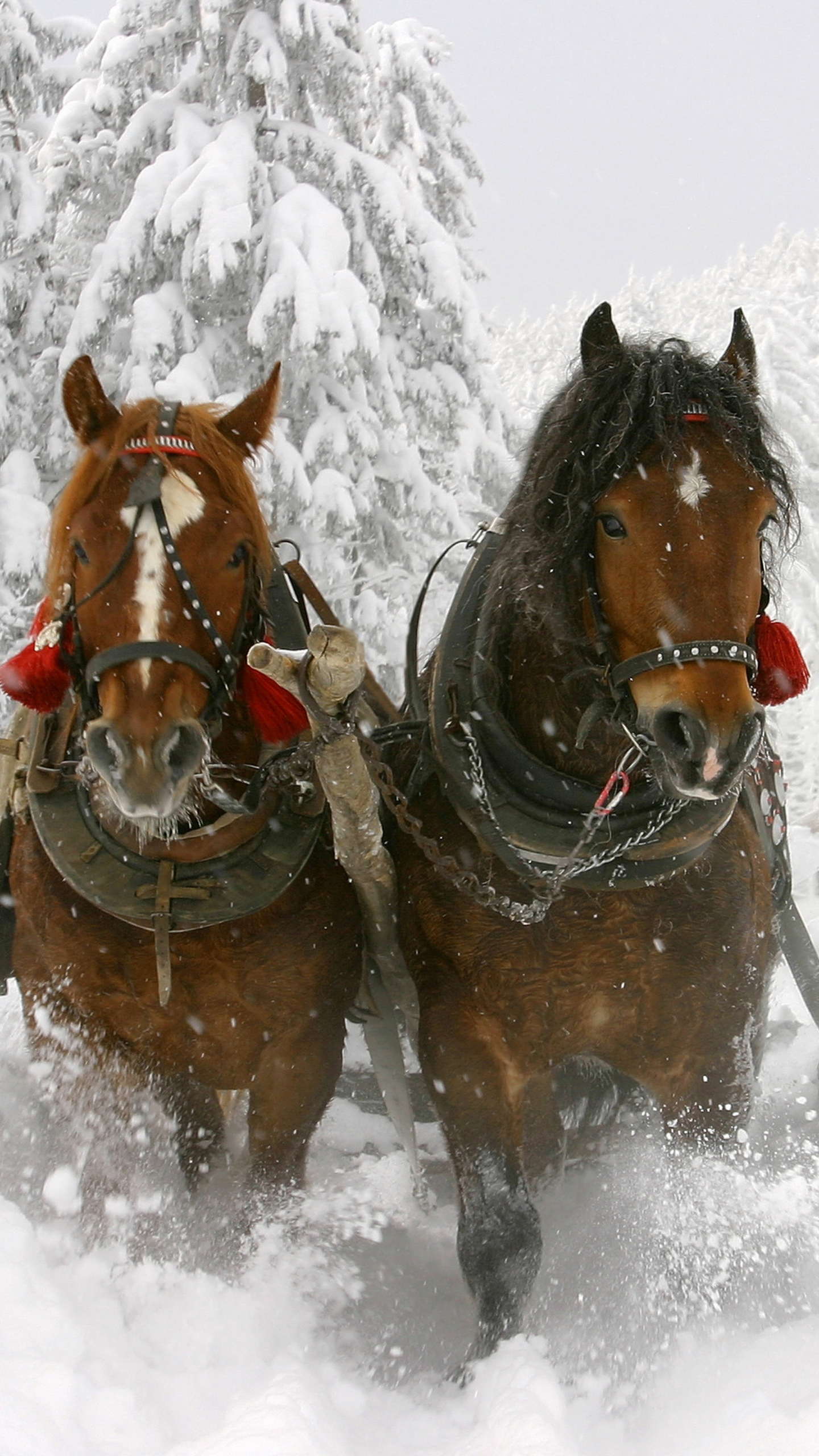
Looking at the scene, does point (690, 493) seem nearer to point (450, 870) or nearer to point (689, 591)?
point (689, 591)

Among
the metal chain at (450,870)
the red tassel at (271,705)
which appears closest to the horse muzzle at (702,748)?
the metal chain at (450,870)

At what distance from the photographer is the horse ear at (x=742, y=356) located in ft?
8.12

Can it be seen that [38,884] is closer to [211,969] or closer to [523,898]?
[211,969]

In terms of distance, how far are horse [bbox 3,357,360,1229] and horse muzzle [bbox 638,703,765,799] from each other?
88 centimetres

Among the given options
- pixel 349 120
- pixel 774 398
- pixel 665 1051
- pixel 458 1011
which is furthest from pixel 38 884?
pixel 774 398

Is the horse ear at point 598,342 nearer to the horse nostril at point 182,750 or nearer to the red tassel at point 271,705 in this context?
the red tassel at point 271,705

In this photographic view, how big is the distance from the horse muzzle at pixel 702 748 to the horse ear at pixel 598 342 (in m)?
0.90

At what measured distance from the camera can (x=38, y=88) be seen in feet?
28.1

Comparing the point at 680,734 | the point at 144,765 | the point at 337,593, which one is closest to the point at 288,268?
the point at 337,593

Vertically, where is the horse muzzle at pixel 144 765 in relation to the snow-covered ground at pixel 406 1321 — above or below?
above

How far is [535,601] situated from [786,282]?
21.0 m

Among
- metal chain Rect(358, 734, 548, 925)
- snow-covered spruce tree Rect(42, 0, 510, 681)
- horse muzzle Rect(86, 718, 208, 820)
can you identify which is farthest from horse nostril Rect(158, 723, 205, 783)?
snow-covered spruce tree Rect(42, 0, 510, 681)

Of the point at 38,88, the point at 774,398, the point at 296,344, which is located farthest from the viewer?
the point at 774,398

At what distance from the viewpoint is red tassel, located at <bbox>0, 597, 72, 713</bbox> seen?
7.50 feet
